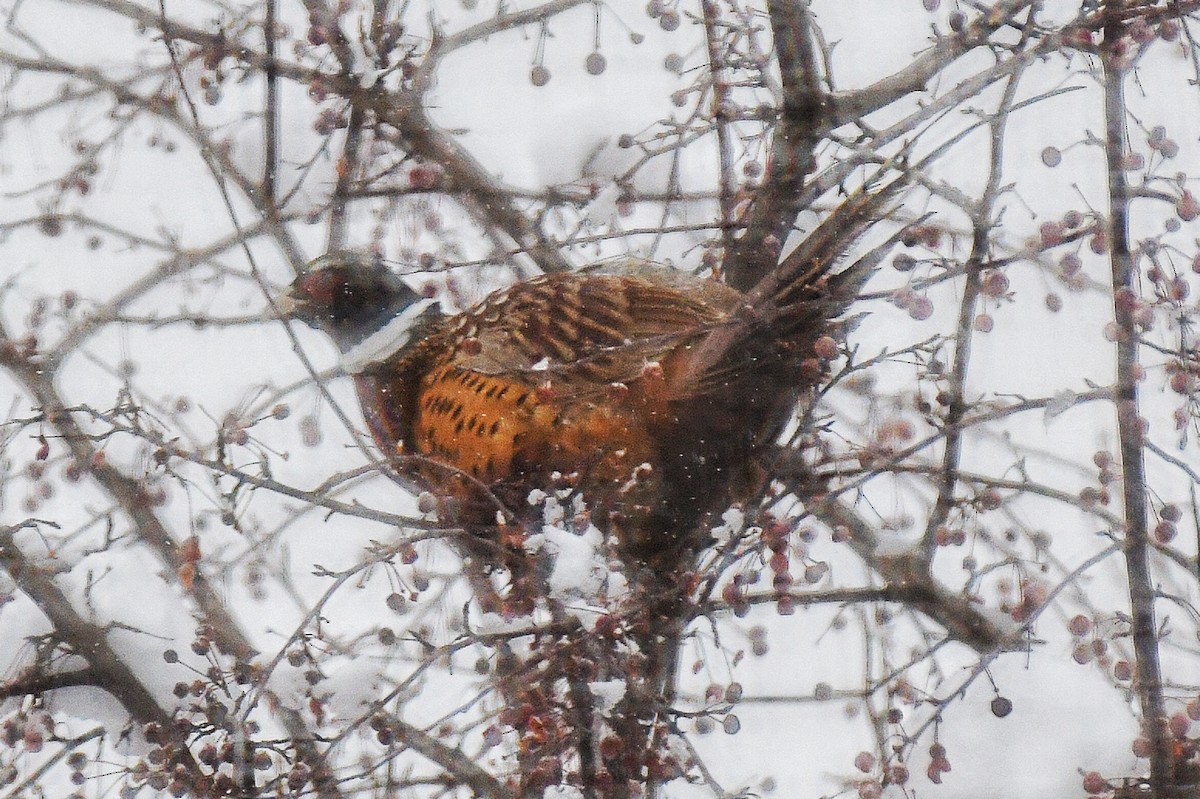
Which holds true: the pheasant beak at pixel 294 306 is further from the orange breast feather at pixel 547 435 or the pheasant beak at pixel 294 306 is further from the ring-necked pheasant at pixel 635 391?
the orange breast feather at pixel 547 435

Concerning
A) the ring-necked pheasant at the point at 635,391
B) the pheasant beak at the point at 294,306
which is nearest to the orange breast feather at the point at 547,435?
the ring-necked pheasant at the point at 635,391

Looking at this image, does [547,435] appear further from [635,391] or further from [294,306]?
[294,306]

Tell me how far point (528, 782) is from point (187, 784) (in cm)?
44

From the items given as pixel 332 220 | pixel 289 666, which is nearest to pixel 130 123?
pixel 332 220

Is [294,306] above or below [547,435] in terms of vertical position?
above

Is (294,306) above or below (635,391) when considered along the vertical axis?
above

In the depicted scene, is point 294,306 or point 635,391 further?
point 294,306

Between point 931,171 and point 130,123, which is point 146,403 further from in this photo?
point 931,171

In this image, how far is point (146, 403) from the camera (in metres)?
1.60

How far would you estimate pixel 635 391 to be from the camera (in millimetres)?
1453

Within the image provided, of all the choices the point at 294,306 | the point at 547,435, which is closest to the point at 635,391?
the point at 547,435

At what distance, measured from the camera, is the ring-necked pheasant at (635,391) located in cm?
135

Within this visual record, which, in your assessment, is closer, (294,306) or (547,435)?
(547,435)

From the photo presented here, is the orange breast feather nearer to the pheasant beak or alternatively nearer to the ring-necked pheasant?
the ring-necked pheasant
